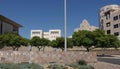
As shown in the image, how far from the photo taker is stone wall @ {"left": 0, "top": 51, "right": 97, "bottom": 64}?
93.5 ft

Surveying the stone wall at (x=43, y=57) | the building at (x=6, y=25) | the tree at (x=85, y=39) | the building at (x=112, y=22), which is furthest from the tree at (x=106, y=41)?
the stone wall at (x=43, y=57)

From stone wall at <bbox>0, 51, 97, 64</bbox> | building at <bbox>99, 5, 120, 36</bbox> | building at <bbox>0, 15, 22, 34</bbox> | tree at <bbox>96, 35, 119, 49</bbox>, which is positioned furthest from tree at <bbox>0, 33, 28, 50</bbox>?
stone wall at <bbox>0, 51, 97, 64</bbox>

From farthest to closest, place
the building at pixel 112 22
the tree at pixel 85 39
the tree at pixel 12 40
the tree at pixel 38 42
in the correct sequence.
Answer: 1. the tree at pixel 38 42
2. the building at pixel 112 22
3. the tree at pixel 12 40
4. the tree at pixel 85 39

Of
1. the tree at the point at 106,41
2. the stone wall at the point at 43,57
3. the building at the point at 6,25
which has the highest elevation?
the building at the point at 6,25

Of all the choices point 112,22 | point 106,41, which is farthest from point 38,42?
point 106,41

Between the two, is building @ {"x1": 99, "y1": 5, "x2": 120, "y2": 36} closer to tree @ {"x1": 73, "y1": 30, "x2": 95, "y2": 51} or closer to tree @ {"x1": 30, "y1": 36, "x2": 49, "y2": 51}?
tree @ {"x1": 30, "y1": 36, "x2": 49, "y2": 51}

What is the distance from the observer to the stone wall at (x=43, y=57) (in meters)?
28.5

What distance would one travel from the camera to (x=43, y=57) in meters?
30.2

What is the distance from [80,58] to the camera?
31719mm

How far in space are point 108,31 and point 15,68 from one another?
8691 centimetres

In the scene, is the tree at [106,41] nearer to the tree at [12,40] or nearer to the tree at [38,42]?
the tree at [12,40]

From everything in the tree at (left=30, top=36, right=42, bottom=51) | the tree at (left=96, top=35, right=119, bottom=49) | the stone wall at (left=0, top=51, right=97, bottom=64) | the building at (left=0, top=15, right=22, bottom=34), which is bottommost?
the stone wall at (left=0, top=51, right=97, bottom=64)

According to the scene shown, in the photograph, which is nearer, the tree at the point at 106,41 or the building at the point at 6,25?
the tree at the point at 106,41

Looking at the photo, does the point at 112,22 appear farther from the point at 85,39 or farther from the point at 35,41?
the point at 85,39
